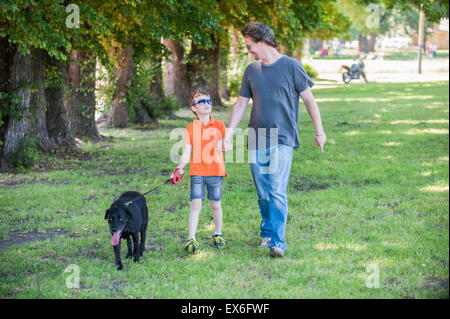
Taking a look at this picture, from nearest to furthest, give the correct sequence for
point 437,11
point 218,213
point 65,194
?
point 218,213, point 65,194, point 437,11

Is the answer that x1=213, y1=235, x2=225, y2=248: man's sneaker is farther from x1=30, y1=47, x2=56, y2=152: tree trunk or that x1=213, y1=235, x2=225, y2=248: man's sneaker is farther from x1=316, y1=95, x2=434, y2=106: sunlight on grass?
x1=316, y1=95, x2=434, y2=106: sunlight on grass

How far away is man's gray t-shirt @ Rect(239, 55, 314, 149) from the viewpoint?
5.65 meters

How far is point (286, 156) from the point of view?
5.73 meters

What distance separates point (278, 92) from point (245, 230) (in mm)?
1844

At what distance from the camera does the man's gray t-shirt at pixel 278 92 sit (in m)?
5.65

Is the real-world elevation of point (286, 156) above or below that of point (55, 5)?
below

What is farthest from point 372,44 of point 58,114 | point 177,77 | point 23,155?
point 23,155

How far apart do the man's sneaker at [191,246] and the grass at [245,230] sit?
0.28 ft

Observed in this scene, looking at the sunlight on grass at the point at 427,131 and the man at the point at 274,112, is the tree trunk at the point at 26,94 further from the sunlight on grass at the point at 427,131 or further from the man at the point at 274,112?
the sunlight on grass at the point at 427,131

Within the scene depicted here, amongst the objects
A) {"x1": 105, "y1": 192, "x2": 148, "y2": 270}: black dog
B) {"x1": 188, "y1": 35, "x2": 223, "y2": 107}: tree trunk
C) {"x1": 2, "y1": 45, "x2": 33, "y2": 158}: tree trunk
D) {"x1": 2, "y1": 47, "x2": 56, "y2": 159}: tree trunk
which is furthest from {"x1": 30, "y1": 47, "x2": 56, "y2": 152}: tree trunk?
{"x1": 188, "y1": 35, "x2": 223, "y2": 107}: tree trunk

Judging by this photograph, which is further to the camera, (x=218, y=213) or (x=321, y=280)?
(x=218, y=213)
